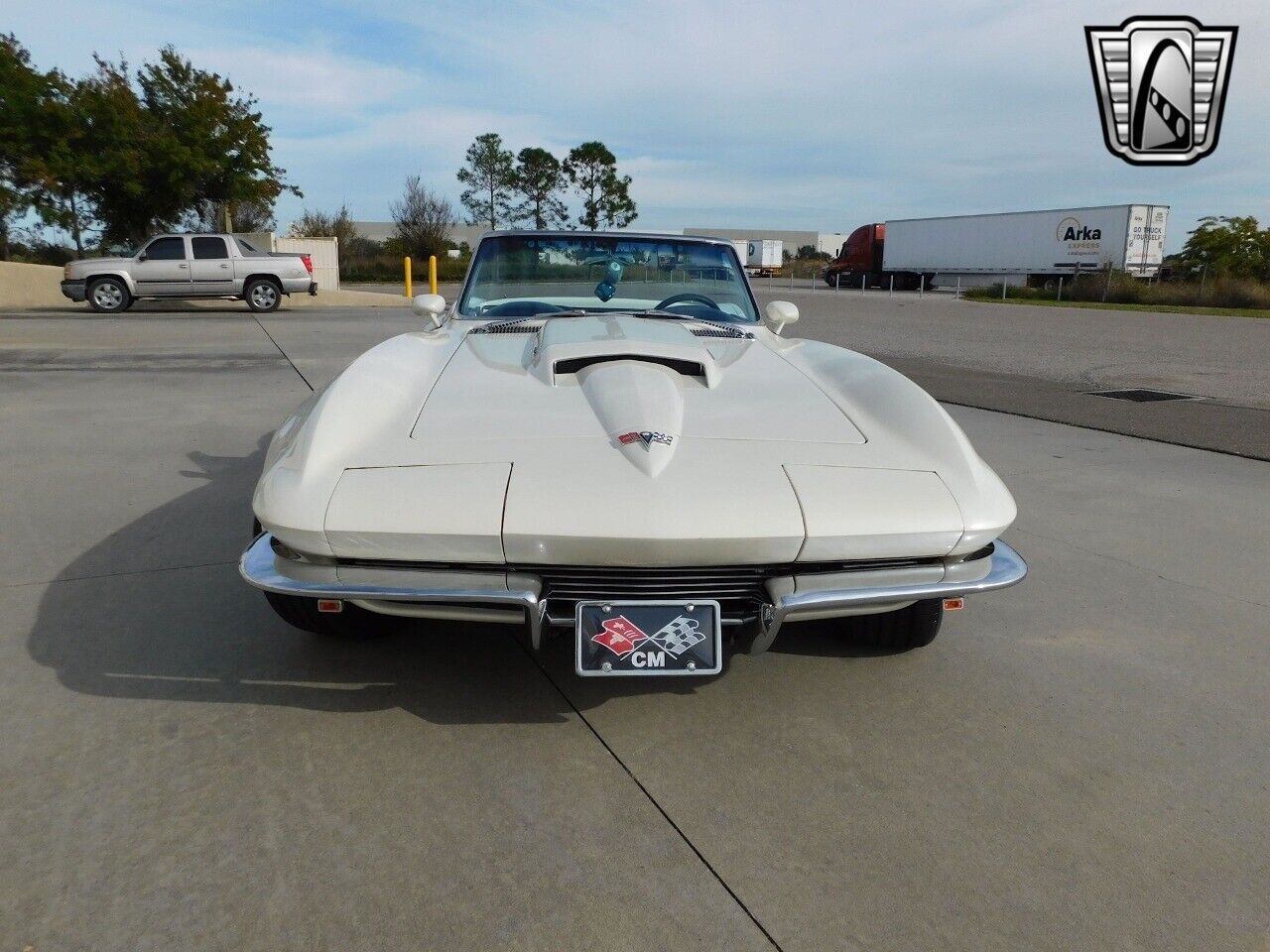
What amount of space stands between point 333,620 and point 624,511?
1129mm

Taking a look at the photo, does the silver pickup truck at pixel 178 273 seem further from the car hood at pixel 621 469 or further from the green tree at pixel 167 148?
the car hood at pixel 621 469

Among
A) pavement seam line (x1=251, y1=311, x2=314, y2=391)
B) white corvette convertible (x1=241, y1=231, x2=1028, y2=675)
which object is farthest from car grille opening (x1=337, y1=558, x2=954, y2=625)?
pavement seam line (x1=251, y1=311, x2=314, y2=391)

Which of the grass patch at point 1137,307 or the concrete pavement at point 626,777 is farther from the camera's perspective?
the grass patch at point 1137,307

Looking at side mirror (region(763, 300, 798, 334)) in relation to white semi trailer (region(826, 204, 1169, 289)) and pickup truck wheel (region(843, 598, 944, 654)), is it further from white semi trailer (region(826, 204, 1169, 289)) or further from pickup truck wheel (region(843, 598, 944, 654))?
white semi trailer (region(826, 204, 1169, 289))

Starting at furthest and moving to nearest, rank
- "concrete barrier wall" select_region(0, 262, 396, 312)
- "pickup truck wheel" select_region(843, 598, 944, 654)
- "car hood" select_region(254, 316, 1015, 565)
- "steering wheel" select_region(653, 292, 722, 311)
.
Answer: "concrete barrier wall" select_region(0, 262, 396, 312), "steering wheel" select_region(653, 292, 722, 311), "pickup truck wheel" select_region(843, 598, 944, 654), "car hood" select_region(254, 316, 1015, 565)

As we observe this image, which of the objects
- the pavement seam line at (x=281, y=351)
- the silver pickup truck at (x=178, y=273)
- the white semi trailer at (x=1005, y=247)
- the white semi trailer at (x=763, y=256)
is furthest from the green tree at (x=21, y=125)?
the white semi trailer at (x=763, y=256)

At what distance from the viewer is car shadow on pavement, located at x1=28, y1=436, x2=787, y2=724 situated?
2.54 meters

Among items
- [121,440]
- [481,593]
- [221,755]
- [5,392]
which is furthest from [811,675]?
[5,392]

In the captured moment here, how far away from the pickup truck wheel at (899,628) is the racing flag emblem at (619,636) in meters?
0.97

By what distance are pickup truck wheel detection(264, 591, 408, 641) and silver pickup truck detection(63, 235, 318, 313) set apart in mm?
17472

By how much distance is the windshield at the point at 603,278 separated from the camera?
3906mm

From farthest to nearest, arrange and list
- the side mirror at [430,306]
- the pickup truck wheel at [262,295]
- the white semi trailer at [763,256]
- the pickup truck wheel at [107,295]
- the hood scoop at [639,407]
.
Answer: the white semi trailer at [763,256]
the pickup truck wheel at [262,295]
the pickup truck wheel at [107,295]
the side mirror at [430,306]
the hood scoop at [639,407]

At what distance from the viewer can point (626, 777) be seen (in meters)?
2.19

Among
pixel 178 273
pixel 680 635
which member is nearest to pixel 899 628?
pixel 680 635
